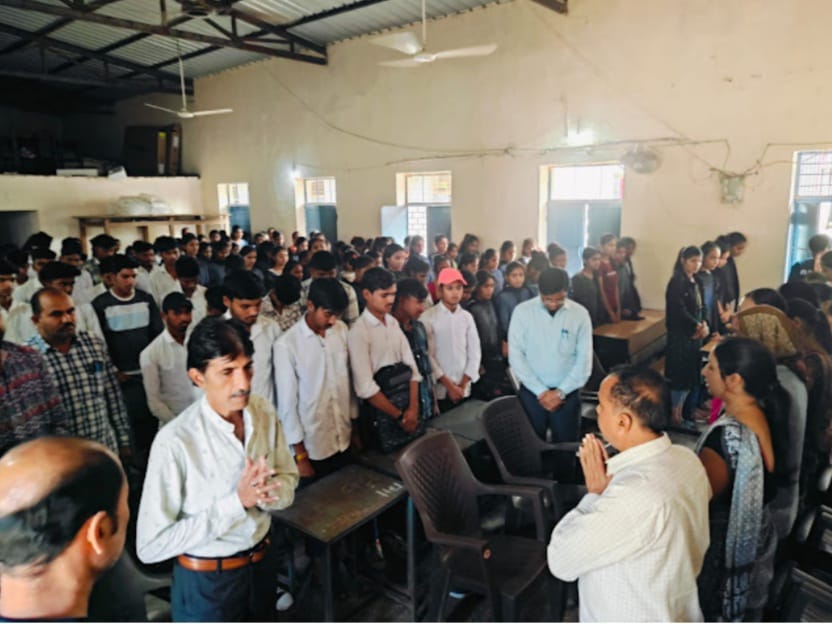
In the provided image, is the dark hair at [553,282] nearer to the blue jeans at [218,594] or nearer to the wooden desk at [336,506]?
the wooden desk at [336,506]

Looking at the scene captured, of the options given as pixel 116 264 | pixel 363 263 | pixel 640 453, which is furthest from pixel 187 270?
pixel 640 453

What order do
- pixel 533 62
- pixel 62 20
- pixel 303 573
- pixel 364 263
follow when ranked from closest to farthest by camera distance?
pixel 303 573 < pixel 364 263 < pixel 533 62 < pixel 62 20

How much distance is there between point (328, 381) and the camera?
293 cm

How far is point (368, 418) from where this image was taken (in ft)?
10.3

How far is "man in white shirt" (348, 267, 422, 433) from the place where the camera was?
302cm

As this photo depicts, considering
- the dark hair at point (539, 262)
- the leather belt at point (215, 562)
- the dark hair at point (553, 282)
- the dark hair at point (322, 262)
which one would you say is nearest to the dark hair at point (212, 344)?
the leather belt at point (215, 562)

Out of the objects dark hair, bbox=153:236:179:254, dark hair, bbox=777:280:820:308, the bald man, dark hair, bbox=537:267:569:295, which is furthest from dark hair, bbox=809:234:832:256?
dark hair, bbox=153:236:179:254

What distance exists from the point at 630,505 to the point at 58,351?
2.50m

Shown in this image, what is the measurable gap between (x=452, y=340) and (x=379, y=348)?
2.97 ft

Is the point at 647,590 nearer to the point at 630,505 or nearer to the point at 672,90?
the point at 630,505

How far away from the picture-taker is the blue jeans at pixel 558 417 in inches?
139

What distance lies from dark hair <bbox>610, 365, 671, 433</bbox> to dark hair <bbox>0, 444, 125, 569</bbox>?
1.30 meters

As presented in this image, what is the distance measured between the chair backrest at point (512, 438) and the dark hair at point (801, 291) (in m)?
2.10

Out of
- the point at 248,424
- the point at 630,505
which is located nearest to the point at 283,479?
the point at 248,424
